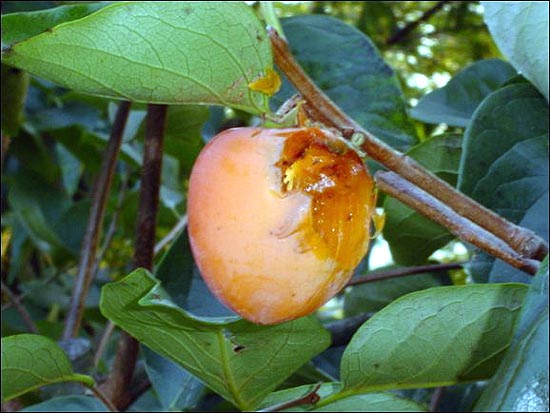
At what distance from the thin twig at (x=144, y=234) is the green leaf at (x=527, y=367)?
1.32ft

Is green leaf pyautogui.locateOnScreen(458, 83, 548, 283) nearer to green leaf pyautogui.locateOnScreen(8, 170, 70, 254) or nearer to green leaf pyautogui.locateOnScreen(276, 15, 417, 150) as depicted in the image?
green leaf pyautogui.locateOnScreen(276, 15, 417, 150)

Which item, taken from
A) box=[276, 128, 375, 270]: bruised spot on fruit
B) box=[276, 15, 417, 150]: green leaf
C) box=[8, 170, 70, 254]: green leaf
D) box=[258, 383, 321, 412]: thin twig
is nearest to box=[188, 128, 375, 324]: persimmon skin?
box=[276, 128, 375, 270]: bruised spot on fruit

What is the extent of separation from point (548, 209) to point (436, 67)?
1.10 m

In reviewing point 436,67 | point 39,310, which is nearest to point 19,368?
point 39,310

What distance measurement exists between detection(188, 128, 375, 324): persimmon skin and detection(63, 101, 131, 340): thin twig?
18.9 inches

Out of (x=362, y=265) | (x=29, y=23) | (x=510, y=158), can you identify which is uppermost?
(x=29, y=23)

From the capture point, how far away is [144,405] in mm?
892

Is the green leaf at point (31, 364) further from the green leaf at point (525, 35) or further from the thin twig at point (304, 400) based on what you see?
the green leaf at point (525, 35)

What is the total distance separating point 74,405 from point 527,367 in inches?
15.6

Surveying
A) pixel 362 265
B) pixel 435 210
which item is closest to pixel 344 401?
pixel 435 210

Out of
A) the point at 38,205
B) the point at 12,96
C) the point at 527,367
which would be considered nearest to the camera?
the point at 527,367

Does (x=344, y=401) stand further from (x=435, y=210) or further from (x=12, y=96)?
(x=12, y=96)

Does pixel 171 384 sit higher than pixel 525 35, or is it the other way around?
pixel 525 35

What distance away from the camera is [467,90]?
0.78m
